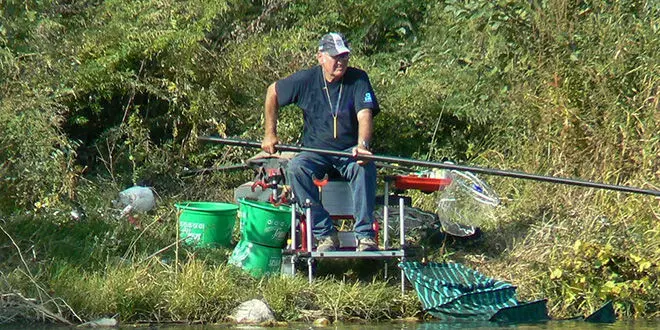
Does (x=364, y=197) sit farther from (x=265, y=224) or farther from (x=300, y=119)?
(x=300, y=119)

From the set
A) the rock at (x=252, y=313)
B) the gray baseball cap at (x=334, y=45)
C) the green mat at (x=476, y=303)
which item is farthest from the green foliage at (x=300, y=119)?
the gray baseball cap at (x=334, y=45)

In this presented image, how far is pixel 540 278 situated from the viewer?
8.46m

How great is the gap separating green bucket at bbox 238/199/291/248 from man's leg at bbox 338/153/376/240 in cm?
52

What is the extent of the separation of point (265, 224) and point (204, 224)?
0.55 m

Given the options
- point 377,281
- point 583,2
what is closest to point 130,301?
point 377,281

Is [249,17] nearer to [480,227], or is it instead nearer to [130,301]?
[480,227]

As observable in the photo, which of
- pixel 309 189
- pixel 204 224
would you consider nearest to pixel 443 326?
pixel 309 189

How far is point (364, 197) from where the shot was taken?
8.24 metres

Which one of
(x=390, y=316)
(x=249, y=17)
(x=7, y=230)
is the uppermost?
(x=249, y=17)

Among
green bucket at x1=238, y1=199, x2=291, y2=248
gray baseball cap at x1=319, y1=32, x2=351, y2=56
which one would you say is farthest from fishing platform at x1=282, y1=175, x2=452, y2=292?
gray baseball cap at x1=319, y1=32, x2=351, y2=56

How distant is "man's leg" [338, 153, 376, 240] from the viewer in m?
8.22

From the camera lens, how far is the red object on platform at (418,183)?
854 cm

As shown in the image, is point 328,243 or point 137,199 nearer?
point 328,243

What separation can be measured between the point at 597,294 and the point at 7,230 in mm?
3972
